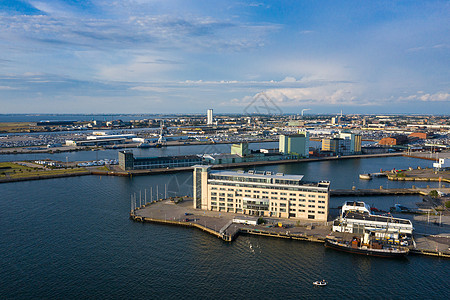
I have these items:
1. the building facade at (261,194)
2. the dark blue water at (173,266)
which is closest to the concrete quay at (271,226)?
the dark blue water at (173,266)

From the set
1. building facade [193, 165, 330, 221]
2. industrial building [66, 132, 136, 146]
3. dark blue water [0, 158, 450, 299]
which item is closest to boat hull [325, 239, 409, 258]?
dark blue water [0, 158, 450, 299]

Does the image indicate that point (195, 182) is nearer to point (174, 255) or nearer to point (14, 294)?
point (174, 255)

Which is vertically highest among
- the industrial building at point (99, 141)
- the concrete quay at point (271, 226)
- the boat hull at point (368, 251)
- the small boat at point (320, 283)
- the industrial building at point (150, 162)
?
the industrial building at point (99, 141)

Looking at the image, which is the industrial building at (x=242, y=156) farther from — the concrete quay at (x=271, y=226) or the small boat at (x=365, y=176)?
the concrete quay at (x=271, y=226)

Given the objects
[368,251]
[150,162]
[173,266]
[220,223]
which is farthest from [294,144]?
[173,266]

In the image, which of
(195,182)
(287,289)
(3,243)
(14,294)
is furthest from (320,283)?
(3,243)

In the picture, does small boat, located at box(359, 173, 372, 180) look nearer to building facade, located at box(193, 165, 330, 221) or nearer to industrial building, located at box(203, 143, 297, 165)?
industrial building, located at box(203, 143, 297, 165)

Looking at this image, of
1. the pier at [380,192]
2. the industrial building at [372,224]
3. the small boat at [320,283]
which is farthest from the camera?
the pier at [380,192]

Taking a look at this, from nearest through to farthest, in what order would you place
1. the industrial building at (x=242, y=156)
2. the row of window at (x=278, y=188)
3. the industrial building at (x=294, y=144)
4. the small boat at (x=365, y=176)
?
the row of window at (x=278, y=188), the small boat at (x=365, y=176), the industrial building at (x=242, y=156), the industrial building at (x=294, y=144)
